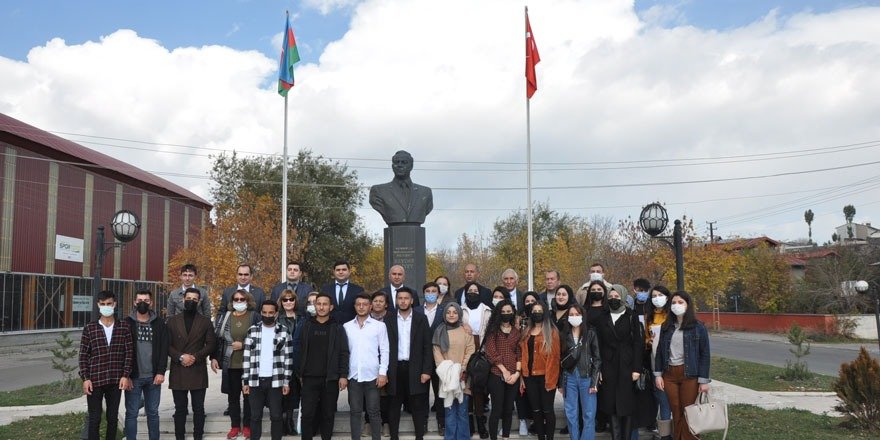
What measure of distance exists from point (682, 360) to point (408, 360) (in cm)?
303

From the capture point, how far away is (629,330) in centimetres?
762

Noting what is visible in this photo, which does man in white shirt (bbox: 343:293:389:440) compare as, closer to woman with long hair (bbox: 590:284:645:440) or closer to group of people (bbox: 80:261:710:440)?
group of people (bbox: 80:261:710:440)

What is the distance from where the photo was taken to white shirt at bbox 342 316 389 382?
7434 mm

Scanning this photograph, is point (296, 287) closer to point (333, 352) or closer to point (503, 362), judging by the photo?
point (333, 352)

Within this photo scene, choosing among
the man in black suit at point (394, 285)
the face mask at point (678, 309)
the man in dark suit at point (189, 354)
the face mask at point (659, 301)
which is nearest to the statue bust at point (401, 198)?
the man in black suit at point (394, 285)

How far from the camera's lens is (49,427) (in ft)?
30.1

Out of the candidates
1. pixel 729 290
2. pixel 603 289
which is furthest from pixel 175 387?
pixel 729 290

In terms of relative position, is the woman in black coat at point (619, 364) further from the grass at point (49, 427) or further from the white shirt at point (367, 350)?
the grass at point (49, 427)

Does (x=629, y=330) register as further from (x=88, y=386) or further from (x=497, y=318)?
(x=88, y=386)

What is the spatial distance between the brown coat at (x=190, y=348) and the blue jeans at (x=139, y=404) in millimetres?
223

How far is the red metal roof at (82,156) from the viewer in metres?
30.9

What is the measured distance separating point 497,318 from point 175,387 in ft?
12.1

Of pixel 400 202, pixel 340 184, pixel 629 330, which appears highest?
pixel 340 184

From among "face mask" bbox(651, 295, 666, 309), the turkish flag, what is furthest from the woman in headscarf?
the turkish flag
